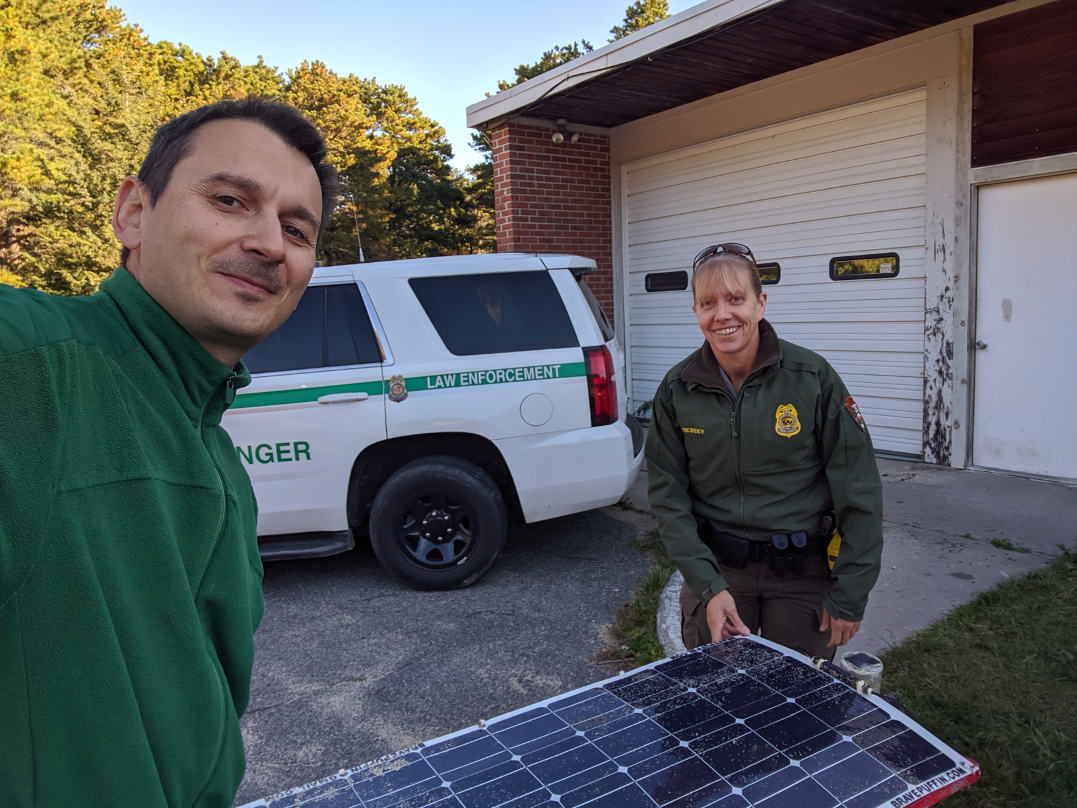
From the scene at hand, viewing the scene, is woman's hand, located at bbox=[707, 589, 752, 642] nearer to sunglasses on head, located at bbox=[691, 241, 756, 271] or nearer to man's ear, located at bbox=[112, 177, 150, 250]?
sunglasses on head, located at bbox=[691, 241, 756, 271]

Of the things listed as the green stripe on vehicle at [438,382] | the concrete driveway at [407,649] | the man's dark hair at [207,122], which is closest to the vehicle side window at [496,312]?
the green stripe on vehicle at [438,382]

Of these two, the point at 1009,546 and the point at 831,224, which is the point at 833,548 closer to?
the point at 1009,546

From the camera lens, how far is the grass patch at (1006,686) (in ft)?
8.58

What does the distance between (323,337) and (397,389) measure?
628mm

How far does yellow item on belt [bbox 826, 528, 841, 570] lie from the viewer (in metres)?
2.42

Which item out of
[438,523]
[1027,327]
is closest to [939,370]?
[1027,327]

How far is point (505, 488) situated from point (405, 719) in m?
1.87

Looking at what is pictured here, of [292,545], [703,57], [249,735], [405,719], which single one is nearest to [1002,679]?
[405,719]

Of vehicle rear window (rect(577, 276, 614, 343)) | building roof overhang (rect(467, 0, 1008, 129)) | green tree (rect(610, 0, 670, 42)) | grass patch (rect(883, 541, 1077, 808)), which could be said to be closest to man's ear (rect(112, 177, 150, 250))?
grass patch (rect(883, 541, 1077, 808))

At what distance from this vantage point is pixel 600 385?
4.88 m

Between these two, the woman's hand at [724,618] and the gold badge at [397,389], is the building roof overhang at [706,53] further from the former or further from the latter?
the woman's hand at [724,618]

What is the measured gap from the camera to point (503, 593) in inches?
189

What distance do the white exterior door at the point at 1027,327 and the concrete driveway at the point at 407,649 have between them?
359 centimetres

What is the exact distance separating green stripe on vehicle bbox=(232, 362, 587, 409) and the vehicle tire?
0.51 metres
